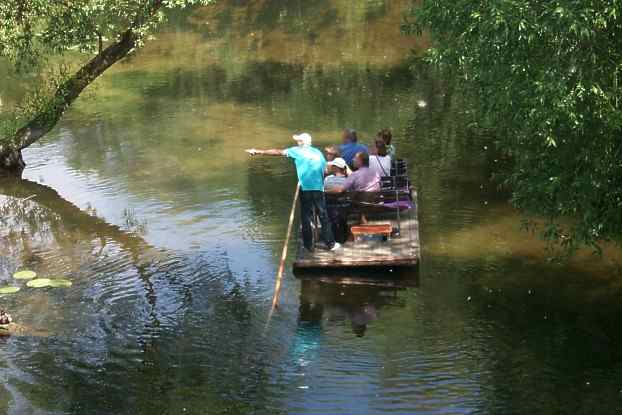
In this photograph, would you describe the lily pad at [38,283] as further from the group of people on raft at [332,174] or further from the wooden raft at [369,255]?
the wooden raft at [369,255]

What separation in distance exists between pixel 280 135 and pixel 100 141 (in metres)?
4.42

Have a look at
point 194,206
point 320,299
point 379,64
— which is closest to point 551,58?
point 320,299

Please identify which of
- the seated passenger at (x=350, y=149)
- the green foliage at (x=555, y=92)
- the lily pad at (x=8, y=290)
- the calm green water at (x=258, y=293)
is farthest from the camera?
the seated passenger at (x=350, y=149)

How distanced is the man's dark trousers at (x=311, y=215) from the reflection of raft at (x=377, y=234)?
181 millimetres

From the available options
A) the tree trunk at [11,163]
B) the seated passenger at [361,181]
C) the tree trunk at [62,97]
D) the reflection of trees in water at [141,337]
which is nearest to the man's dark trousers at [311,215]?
the seated passenger at [361,181]

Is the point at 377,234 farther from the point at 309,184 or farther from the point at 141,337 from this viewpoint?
the point at 141,337

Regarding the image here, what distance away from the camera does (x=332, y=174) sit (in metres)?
15.7

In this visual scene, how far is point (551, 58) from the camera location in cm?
1061

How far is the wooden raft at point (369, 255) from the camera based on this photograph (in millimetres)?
13688

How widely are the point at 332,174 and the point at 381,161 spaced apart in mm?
827

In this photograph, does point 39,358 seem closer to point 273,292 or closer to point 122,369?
point 122,369

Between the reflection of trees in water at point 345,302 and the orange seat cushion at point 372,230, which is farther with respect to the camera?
the orange seat cushion at point 372,230

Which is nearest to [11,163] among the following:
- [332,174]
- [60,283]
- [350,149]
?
[60,283]

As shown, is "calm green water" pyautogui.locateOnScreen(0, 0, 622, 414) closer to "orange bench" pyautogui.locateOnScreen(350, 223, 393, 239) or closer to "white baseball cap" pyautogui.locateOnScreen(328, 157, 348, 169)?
"orange bench" pyautogui.locateOnScreen(350, 223, 393, 239)
